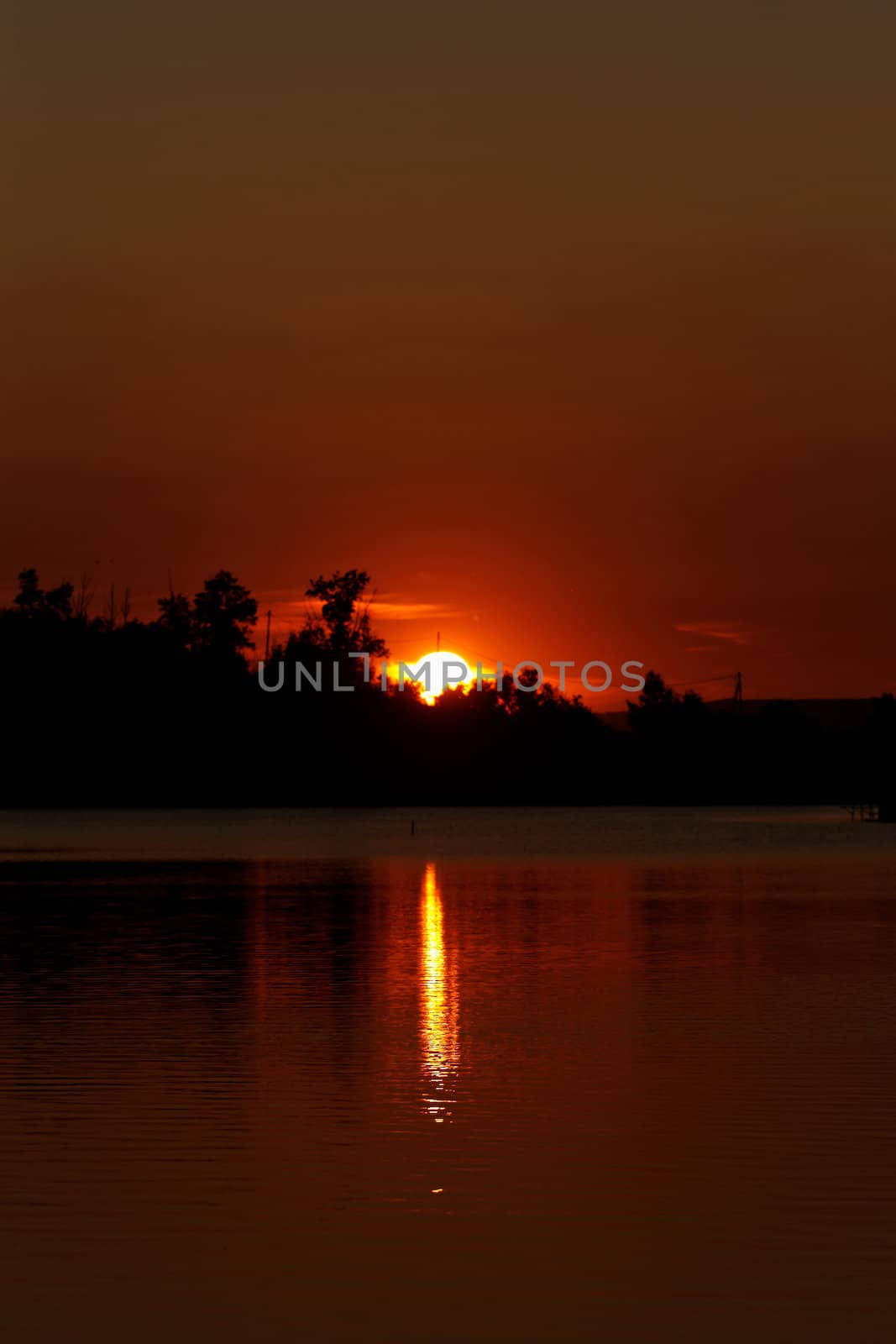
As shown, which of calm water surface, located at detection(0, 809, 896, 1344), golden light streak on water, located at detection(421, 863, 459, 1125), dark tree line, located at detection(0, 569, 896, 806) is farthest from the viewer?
dark tree line, located at detection(0, 569, 896, 806)

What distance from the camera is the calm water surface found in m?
11.5

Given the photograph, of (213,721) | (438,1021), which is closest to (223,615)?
(213,721)

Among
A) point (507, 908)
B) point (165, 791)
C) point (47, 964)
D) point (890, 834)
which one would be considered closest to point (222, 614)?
point (165, 791)

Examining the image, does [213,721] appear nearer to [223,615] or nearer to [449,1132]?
[223,615]

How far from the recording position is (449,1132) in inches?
649

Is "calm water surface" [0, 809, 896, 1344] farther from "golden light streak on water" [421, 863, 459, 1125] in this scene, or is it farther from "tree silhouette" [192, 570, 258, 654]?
"tree silhouette" [192, 570, 258, 654]

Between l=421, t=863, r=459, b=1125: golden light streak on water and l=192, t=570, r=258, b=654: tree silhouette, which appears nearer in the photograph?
l=421, t=863, r=459, b=1125: golden light streak on water

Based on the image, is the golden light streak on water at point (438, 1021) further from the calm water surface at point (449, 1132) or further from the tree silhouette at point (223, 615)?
the tree silhouette at point (223, 615)

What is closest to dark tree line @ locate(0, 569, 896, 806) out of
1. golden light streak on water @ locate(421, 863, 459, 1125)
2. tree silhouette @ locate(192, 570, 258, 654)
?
tree silhouette @ locate(192, 570, 258, 654)

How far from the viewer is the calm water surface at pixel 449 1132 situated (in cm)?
1148

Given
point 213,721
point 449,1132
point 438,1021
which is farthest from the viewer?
point 213,721

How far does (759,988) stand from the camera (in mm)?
26734

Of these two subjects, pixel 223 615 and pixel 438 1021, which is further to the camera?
pixel 223 615

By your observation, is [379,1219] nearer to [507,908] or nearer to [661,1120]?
[661,1120]
